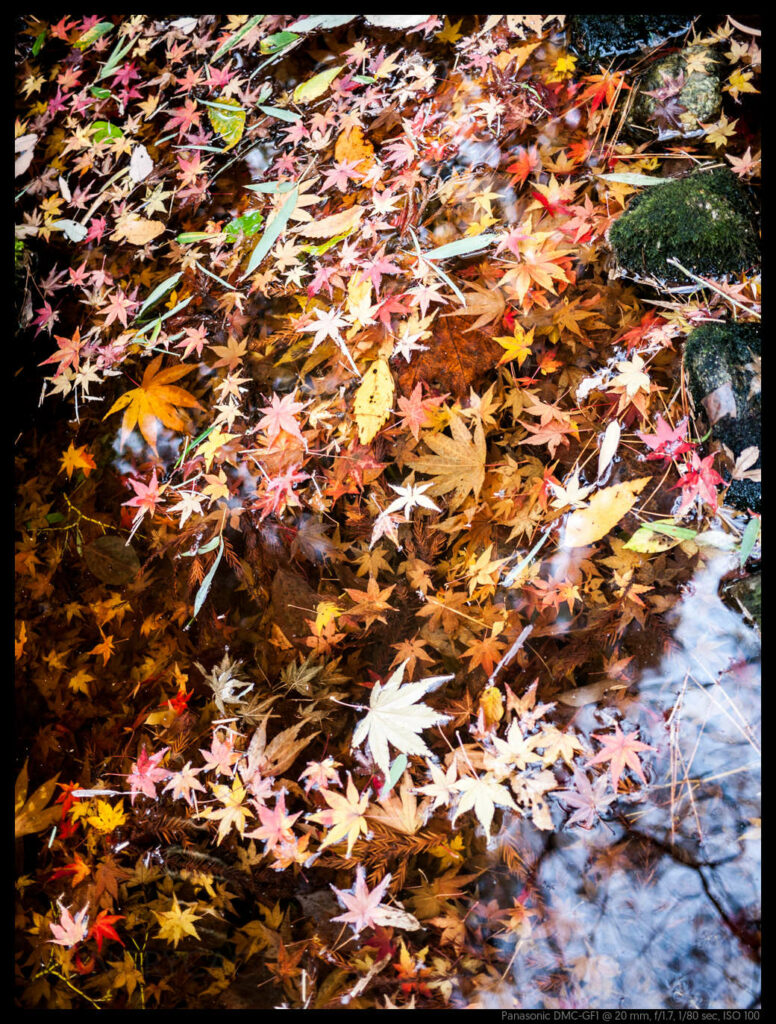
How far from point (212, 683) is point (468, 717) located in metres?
0.67

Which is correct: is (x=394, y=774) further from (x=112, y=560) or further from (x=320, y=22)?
(x=320, y=22)

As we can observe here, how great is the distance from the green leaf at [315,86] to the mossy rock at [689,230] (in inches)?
41.3

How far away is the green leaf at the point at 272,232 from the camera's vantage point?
5.74 feet

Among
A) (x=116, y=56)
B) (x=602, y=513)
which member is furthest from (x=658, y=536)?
(x=116, y=56)

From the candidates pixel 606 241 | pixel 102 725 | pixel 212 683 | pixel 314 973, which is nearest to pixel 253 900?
pixel 314 973

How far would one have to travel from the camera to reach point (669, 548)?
1.29m

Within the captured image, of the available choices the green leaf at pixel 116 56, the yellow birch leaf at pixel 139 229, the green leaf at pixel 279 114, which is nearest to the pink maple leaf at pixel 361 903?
the yellow birch leaf at pixel 139 229

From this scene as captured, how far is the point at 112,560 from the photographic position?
1.68m

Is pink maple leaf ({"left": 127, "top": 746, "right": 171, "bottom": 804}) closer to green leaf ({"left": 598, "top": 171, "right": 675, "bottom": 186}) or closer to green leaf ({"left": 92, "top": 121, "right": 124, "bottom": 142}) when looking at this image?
green leaf ({"left": 598, "top": 171, "right": 675, "bottom": 186})

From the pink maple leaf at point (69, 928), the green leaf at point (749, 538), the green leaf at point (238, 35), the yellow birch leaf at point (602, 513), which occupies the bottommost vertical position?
the pink maple leaf at point (69, 928)

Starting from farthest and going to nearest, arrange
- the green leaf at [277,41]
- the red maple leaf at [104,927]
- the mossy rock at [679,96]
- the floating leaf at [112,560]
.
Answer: the green leaf at [277,41]
the floating leaf at [112,560]
the mossy rock at [679,96]
the red maple leaf at [104,927]

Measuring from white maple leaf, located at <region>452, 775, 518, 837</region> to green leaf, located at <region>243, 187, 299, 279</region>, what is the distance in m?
1.53

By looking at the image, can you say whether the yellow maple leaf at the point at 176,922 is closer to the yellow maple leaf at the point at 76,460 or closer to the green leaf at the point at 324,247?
the yellow maple leaf at the point at 76,460

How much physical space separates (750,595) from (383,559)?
0.82 metres
